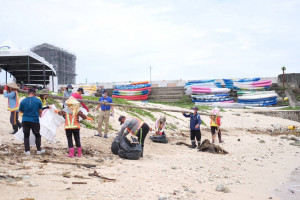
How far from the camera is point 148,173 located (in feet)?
23.8

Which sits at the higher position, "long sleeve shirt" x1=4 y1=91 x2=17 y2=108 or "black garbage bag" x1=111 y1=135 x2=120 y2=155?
"long sleeve shirt" x1=4 y1=91 x2=17 y2=108

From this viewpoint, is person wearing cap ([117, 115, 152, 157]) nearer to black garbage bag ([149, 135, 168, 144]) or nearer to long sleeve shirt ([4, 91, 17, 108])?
long sleeve shirt ([4, 91, 17, 108])

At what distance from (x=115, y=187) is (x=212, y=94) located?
2925 cm

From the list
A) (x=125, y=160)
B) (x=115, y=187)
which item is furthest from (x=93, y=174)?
(x=125, y=160)

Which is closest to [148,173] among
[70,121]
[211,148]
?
[70,121]

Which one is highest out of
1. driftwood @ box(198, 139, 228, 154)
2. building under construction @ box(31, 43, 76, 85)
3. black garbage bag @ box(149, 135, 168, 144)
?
building under construction @ box(31, 43, 76, 85)

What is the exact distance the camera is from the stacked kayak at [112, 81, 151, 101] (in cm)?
3431

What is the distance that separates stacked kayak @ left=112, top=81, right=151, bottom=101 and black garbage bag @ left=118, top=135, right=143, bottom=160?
2514 cm

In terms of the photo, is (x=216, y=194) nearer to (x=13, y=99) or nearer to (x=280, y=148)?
(x=13, y=99)

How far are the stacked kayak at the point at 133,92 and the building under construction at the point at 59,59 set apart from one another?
34688 mm

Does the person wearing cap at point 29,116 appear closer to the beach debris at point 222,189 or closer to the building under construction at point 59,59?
the beach debris at point 222,189

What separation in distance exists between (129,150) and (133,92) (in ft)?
84.6

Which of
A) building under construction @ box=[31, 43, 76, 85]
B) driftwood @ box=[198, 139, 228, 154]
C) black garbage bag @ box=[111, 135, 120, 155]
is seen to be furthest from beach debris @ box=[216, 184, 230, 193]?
building under construction @ box=[31, 43, 76, 85]

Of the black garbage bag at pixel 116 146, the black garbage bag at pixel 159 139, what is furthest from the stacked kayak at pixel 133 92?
the black garbage bag at pixel 116 146
